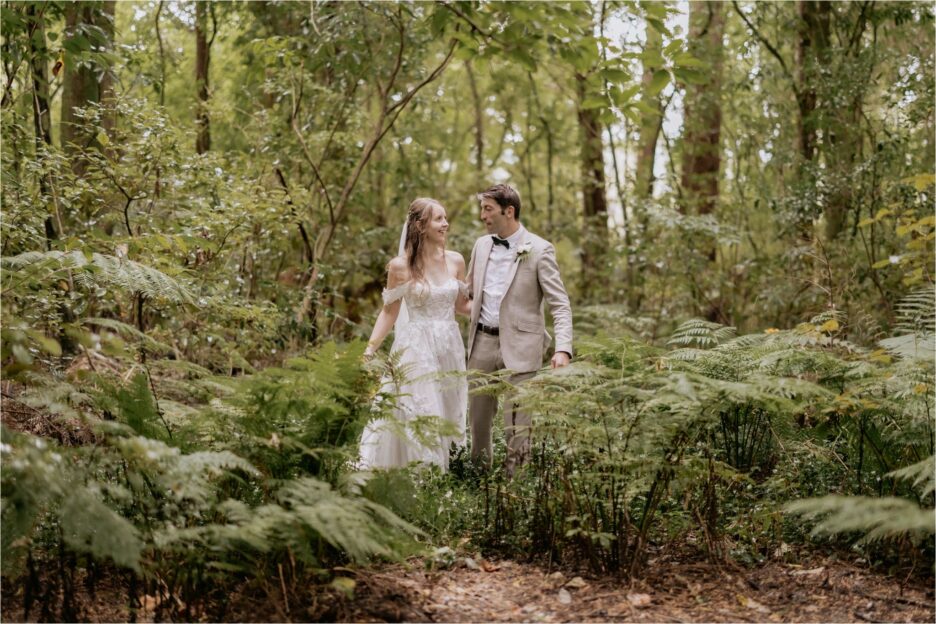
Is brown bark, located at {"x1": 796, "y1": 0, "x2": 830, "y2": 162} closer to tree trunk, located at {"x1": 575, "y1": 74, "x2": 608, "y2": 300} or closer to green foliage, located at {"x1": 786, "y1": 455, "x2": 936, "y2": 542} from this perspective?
tree trunk, located at {"x1": 575, "y1": 74, "x2": 608, "y2": 300}

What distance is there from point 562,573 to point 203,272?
5079 mm

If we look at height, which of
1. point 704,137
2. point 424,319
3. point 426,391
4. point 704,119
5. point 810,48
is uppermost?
point 810,48

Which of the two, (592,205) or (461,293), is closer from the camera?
(461,293)

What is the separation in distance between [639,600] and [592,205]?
13.9 metres

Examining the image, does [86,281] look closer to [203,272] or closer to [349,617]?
[203,272]

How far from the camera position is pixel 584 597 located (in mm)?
4109

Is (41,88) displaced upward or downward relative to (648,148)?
downward

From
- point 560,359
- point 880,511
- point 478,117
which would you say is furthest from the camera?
point 478,117

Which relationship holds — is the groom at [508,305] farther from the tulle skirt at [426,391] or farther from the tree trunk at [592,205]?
the tree trunk at [592,205]

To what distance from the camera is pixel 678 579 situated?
4.30 metres

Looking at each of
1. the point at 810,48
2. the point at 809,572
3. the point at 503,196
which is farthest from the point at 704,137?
the point at 809,572

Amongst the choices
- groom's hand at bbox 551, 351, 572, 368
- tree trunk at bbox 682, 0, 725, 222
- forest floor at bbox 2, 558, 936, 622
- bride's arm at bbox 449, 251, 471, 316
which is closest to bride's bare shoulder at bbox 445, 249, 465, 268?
bride's arm at bbox 449, 251, 471, 316

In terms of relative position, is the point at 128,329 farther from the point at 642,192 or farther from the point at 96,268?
the point at 642,192

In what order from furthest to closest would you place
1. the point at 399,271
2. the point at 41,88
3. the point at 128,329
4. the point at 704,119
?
the point at 704,119 → the point at 41,88 → the point at 399,271 → the point at 128,329
